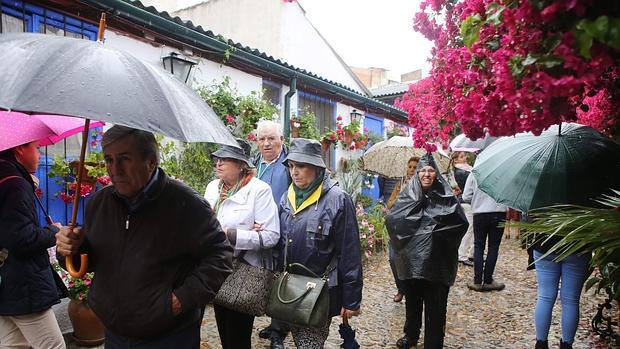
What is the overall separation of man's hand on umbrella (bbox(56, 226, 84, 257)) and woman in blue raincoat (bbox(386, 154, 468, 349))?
2749 millimetres

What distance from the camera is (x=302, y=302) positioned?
3117 millimetres

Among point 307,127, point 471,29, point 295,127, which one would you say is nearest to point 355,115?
point 307,127

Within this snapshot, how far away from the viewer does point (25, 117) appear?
9.42 ft

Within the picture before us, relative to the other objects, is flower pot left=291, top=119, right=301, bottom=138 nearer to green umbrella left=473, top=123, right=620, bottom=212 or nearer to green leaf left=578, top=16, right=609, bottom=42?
green umbrella left=473, top=123, right=620, bottom=212

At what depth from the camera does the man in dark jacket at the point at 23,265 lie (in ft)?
8.57

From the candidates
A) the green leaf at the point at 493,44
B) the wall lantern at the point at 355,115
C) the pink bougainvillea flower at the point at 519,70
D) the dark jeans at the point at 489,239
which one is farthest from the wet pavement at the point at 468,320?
Answer: the wall lantern at the point at 355,115

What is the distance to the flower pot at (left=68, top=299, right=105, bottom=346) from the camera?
422 centimetres

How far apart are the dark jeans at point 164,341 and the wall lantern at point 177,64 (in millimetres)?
4722

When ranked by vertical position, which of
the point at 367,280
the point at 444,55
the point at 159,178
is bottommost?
the point at 367,280

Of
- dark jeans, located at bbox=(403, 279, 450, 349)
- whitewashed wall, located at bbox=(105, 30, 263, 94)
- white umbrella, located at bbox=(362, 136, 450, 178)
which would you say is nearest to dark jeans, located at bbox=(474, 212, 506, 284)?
white umbrella, located at bbox=(362, 136, 450, 178)

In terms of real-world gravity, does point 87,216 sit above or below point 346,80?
below

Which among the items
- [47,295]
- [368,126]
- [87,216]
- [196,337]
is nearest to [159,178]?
[87,216]

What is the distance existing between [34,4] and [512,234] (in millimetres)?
12166

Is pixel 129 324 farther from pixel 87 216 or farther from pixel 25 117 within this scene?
pixel 25 117
